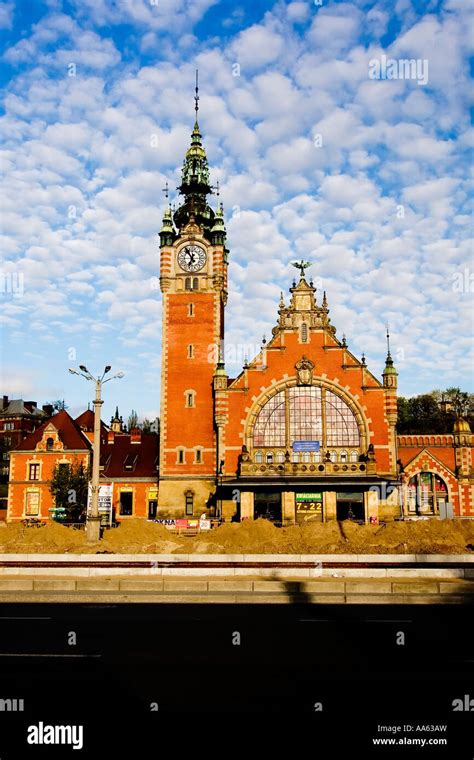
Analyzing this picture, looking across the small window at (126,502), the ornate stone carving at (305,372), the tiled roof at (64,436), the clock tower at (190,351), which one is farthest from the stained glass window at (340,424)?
the tiled roof at (64,436)

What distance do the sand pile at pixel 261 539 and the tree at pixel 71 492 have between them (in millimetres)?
14482

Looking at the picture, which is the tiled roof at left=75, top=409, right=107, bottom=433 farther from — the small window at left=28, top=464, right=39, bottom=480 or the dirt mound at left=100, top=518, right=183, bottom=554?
the dirt mound at left=100, top=518, right=183, bottom=554

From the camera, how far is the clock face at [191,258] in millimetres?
58906

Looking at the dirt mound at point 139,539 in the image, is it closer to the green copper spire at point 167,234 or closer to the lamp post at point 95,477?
the lamp post at point 95,477

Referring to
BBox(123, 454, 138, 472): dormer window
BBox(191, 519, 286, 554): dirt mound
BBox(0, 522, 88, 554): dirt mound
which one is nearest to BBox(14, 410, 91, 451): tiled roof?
BBox(123, 454, 138, 472): dormer window

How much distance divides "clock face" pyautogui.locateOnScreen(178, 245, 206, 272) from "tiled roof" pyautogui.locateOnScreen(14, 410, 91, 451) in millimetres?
19054

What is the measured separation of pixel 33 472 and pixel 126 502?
30.1 ft
